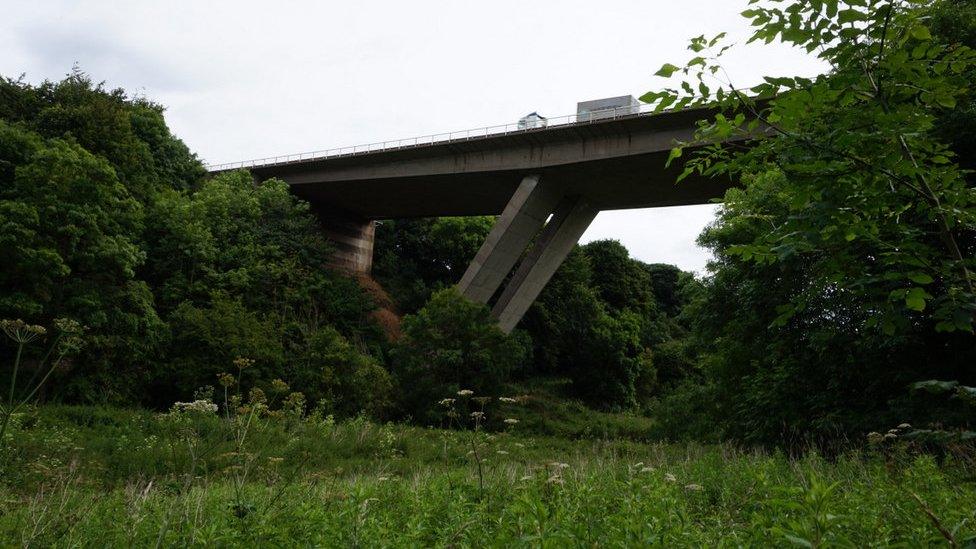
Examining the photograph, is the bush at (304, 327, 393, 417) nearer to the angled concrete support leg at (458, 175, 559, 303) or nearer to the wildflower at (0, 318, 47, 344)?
the angled concrete support leg at (458, 175, 559, 303)

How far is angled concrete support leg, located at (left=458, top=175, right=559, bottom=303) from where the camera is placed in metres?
26.3

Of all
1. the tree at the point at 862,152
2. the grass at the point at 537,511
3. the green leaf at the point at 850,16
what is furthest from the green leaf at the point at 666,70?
the grass at the point at 537,511

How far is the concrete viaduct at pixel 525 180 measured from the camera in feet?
78.0

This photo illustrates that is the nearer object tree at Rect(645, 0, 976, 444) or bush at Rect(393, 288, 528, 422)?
tree at Rect(645, 0, 976, 444)

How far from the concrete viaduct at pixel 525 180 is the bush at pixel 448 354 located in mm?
3437

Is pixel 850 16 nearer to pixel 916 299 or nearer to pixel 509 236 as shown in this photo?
pixel 916 299

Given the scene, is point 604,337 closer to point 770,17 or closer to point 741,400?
point 741,400

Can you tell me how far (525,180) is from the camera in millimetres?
26391

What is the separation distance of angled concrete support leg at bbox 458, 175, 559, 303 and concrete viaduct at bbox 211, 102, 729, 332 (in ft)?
0.16

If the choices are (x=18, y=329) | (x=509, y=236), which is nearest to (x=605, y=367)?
(x=509, y=236)

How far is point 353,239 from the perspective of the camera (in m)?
38.0

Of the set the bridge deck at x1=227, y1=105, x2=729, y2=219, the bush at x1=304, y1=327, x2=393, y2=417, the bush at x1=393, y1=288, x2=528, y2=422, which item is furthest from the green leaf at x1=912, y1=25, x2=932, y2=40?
the bush at x1=393, y1=288, x2=528, y2=422

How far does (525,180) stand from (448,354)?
8.59 metres

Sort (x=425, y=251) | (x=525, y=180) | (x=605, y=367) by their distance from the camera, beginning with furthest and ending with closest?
1. (x=425, y=251)
2. (x=605, y=367)
3. (x=525, y=180)
